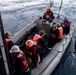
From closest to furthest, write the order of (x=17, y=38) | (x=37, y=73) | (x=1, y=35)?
1. (x=1, y=35)
2. (x=37, y=73)
3. (x=17, y=38)

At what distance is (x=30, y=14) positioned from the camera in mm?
10719

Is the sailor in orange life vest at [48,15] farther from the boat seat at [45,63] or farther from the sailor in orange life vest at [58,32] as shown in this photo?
the boat seat at [45,63]

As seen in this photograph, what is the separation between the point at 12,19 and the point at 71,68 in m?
5.15

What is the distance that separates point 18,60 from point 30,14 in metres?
7.52

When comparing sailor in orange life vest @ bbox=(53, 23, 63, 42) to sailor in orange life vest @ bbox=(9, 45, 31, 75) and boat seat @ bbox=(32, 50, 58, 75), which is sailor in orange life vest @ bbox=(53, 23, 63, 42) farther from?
sailor in orange life vest @ bbox=(9, 45, 31, 75)

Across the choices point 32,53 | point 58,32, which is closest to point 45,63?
point 32,53

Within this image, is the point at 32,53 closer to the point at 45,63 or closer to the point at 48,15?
the point at 45,63

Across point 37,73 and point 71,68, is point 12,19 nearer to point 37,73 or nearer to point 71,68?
point 71,68

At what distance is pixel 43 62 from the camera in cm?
470

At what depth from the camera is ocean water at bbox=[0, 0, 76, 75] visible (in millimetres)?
6166

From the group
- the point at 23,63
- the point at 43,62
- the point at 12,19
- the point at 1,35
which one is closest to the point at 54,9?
the point at 12,19

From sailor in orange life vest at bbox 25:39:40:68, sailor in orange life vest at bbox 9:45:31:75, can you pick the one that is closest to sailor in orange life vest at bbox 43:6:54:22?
sailor in orange life vest at bbox 25:39:40:68

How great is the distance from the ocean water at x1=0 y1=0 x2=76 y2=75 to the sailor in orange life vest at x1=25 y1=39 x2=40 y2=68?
146 centimetres

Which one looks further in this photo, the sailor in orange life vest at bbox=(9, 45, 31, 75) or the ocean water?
the ocean water
